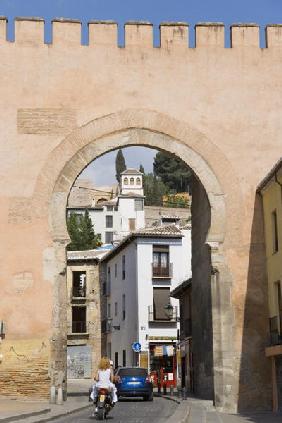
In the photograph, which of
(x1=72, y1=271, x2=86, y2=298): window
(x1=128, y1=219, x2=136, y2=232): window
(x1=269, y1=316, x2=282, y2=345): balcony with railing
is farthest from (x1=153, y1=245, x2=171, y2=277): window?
(x1=128, y1=219, x2=136, y2=232): window

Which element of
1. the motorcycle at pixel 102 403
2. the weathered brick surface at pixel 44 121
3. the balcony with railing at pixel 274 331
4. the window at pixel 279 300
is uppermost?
the weathered brick surface at pixel 44 121

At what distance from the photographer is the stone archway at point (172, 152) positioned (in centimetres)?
1717

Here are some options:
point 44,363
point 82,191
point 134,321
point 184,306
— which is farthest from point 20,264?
point 82,191

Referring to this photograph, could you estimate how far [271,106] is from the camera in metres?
18.7

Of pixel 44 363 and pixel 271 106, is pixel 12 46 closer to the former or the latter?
pixel 271 106

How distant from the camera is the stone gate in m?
17.2

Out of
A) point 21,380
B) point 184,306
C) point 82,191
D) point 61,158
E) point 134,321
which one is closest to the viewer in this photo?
point 21,380

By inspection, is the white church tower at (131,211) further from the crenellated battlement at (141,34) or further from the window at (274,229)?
the window at (274,229)

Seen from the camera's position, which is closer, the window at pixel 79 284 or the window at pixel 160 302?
the window at pixel 160 302

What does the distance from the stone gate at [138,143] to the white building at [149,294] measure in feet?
71.0

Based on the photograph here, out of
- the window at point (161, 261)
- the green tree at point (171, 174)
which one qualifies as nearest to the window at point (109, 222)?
the window at point (161, 261)

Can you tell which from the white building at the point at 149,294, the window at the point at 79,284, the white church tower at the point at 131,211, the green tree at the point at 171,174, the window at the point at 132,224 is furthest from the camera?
the green tree at the point at 171,174

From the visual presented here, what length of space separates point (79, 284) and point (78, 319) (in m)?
2.36

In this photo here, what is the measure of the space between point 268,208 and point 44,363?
634 cm
